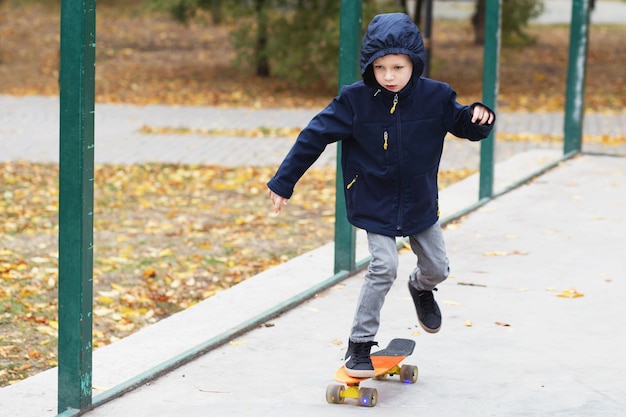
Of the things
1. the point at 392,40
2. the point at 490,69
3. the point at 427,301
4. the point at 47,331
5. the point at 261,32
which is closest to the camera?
the point at 392,40

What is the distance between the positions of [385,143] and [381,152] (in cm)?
4

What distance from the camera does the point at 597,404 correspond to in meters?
4.56

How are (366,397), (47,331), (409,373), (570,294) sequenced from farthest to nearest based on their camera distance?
(47,331) < (570,294) < (409,373) < (366,397)

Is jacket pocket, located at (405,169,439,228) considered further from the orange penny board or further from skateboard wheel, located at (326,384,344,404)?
skateboard wheel, located at (326,384,344,404)

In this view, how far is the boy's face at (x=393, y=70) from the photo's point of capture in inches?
176

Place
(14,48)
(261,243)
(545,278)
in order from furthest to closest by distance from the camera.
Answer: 1. (14,48)
2. (261,243)
3. (545,278)

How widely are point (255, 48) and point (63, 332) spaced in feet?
52.0

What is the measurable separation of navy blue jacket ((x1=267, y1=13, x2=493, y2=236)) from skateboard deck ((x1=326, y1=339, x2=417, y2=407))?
1.68 ft

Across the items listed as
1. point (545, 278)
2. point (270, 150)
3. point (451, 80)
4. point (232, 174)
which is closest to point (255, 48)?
point (451, 80)

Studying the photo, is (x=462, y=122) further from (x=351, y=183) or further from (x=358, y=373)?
(x=358, y=373)

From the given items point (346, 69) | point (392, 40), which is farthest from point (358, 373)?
point (346, 69)

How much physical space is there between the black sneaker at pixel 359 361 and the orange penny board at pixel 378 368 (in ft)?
0.08

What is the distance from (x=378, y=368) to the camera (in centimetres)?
465

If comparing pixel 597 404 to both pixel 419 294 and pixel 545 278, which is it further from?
pixel 545 278
